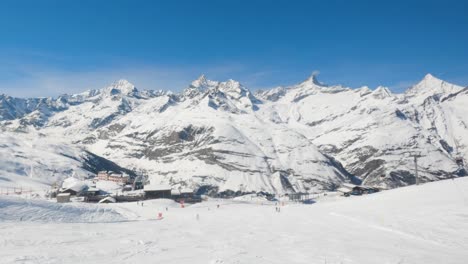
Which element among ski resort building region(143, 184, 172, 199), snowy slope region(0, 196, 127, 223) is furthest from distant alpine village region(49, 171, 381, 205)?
snowy slope region(0, 196, 127, 223)

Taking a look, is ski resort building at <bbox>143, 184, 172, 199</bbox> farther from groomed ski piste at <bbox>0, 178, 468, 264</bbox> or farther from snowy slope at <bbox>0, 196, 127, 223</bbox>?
groomed ski piste at <bbox>0, 178, 468, 264</bbox>

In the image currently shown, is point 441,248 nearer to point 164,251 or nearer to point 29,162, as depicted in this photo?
point 164,251

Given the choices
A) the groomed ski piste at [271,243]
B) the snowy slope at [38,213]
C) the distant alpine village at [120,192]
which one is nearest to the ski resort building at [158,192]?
the distant alpine village at [120,192]

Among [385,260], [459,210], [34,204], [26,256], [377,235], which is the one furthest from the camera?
[34,204]

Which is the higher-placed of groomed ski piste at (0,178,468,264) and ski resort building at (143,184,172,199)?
ski resort building at (143,184,172,199)

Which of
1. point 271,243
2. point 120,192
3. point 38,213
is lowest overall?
point 271,243

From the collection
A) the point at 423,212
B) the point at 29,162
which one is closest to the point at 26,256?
the point at 423,212

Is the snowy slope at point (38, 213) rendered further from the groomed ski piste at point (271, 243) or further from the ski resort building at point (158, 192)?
the ski resort building at point (158, 192)

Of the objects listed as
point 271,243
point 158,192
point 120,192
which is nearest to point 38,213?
point 271,243

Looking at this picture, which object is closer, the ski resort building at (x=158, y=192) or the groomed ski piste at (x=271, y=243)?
the groomed ski piste at (x=271, y=243)

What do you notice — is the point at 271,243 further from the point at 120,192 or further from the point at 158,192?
the point at 120,192

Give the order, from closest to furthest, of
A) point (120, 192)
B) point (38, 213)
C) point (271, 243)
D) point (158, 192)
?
point (271, 243) < point (38, 213) < point (158, 192) < point (120, 192)
